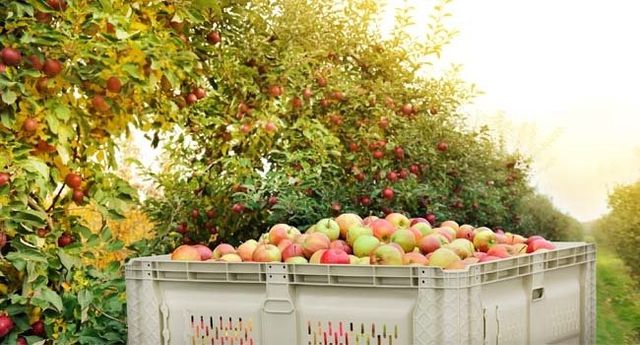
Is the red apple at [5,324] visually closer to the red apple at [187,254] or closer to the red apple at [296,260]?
the red apple at [187,254]

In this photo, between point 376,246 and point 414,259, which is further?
point 376,246

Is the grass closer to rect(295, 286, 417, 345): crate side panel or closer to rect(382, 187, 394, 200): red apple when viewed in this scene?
rect(382, 187, 394, 200): red apple

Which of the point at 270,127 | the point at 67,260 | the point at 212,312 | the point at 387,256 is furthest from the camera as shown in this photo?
the point at 270,127

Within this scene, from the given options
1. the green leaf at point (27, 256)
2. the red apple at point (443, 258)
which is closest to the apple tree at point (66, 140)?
the green leaf at point (27, 256)

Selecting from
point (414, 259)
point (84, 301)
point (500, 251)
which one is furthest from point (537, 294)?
point (84, 301)

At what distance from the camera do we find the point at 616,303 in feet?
22.3

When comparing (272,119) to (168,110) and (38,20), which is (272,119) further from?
(38,20)

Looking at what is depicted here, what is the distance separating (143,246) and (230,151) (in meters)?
1.45

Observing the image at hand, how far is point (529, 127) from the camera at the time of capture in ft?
24.3

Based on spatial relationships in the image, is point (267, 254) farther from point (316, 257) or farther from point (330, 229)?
point (330, 229)

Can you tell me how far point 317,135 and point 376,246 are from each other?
266cm

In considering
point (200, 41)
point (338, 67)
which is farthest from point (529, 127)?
point (200, 41)

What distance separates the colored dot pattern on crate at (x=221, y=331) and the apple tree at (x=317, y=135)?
2.12m

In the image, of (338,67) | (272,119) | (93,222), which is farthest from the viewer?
(93,222)
